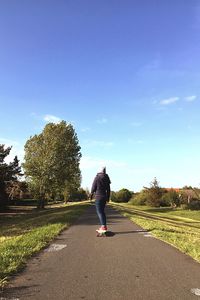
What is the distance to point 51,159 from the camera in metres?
54.7

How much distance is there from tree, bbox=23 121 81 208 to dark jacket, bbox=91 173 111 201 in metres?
42.0

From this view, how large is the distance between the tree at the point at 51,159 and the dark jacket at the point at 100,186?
42.0m

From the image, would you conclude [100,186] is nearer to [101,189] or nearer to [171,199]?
[101,189]

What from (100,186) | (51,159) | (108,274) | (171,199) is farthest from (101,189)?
(171,199)

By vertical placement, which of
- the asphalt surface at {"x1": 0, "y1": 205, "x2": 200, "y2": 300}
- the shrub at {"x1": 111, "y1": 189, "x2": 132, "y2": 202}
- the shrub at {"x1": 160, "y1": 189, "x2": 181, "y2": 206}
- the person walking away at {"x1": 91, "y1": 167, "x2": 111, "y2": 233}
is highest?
the shrub at {"x1": 111, "y1": 189, "x2": 132, "y2": 202}

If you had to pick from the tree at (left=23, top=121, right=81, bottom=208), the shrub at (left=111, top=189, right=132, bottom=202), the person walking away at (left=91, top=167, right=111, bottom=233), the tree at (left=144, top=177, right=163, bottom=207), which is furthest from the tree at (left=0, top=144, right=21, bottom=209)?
the shrub at (left=111, top=189, right=132, bottom=202)

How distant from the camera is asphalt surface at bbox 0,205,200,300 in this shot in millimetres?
5617

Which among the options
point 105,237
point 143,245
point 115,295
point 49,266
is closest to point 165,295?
point 115,295

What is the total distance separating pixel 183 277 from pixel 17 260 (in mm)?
3301

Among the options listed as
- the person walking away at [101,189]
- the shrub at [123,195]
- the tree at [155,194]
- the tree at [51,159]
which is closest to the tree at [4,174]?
the tree at [51,159]

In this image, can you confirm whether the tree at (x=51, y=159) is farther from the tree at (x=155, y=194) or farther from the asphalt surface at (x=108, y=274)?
the asphalt surface at (x=108, y=274)

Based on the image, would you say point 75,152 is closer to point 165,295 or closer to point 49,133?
point 49,133

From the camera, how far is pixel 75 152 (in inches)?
2301

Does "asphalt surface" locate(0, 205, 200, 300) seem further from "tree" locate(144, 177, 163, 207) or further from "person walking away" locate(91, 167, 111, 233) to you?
"tree" locate(144, 177, 163, 207)
